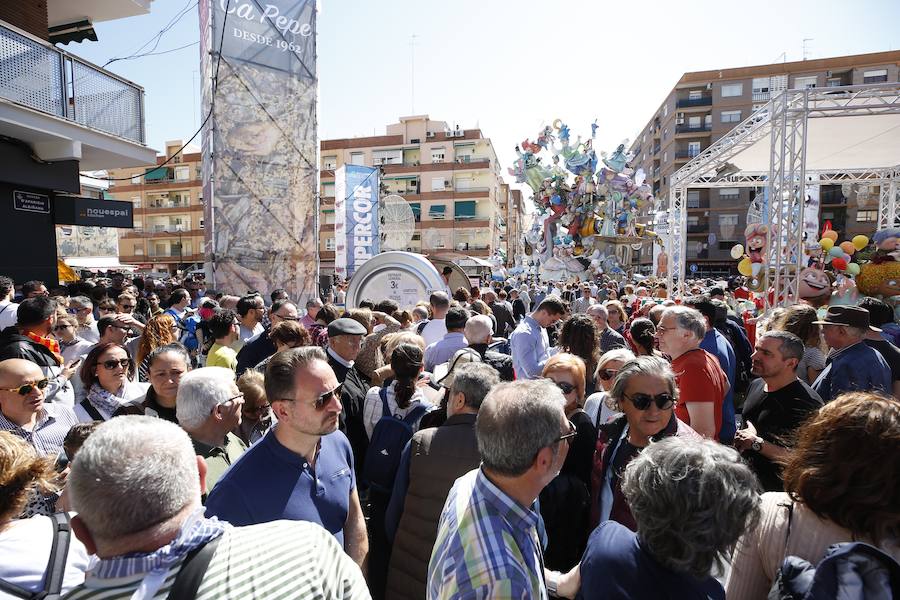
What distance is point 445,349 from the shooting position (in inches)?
203

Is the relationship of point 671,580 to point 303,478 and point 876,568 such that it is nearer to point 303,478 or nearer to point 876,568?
point 876,568

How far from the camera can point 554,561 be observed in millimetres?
2363

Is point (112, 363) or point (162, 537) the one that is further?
point (112, 363)

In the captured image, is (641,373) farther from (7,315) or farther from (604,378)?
(7,315)

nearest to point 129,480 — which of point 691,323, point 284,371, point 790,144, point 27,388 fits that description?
point 284,371

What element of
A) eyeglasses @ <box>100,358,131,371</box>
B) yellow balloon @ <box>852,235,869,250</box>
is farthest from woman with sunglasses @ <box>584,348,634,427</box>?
yellow balloon @ <box>852,235,869,250</box>

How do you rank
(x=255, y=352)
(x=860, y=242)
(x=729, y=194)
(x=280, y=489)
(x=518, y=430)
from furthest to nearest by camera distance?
(x=729, y=194) < (x=860, y=242) < (x=255, y=352) < (x=280, y=489) < (x=518, y=430)

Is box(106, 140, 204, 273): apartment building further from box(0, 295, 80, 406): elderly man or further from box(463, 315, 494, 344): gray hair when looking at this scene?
box(463, 315, 494, 344): gray hair

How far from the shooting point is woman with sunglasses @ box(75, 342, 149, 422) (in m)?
3.31

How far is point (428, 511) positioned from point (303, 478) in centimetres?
56

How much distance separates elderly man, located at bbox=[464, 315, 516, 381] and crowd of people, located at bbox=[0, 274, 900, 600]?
88 cm

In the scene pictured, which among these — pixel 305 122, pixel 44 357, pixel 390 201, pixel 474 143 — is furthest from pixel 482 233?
pixel 44 357

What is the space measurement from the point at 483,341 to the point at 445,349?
0.53 metres

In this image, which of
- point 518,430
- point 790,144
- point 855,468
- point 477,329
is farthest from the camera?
point 790,144
